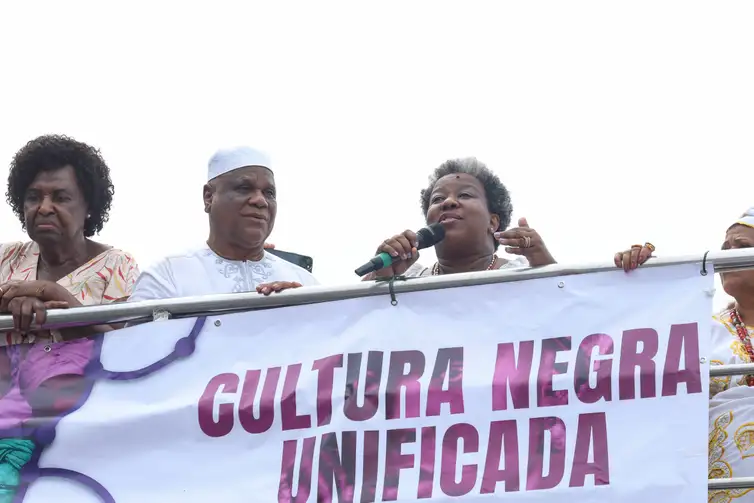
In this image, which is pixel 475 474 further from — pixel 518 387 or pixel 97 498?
pixel 97 498

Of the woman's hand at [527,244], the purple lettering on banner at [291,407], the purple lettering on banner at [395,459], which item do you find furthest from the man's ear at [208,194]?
the purple lettering on banner at [395,459]

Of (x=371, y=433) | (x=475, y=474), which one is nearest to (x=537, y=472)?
(x=475, y=474)

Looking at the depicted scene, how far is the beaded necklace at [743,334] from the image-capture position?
4512 millimetres

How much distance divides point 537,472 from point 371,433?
22.2 inches

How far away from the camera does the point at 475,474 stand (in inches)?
155

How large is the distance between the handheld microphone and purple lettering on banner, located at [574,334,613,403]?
0.68 meters

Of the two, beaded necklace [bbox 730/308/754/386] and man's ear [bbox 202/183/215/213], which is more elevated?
man's ear [bbox 202/183/215/213]

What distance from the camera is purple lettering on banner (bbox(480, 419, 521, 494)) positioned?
3.89 metres

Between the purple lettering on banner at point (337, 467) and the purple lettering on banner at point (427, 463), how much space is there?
0.23m

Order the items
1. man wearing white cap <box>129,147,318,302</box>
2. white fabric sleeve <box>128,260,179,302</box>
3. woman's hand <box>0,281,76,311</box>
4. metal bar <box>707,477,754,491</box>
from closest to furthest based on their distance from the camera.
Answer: metal bar <box>707,477,754,491</box>, woman's hand <box>0,281,76,311</box>, white fabric sleeve <box>128,260,179,302</box>, man wearing white cap <box>129,147,318,302</box>

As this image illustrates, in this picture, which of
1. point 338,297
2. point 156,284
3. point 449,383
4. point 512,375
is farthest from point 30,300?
point 512,375

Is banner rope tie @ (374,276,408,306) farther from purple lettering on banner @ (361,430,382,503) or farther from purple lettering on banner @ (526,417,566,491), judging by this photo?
purple lettering on banner @ (526,417,566,491)

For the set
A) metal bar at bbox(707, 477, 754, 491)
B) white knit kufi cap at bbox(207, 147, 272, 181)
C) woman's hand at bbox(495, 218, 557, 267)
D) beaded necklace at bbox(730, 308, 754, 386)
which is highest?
white knit kufi cap at bbox(207, 147, 272, 181)

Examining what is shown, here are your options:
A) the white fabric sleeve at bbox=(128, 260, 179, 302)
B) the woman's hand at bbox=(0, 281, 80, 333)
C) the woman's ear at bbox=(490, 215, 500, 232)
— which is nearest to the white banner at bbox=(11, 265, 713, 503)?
the woman's hand at bbox=(0, 281, 80, 333)
